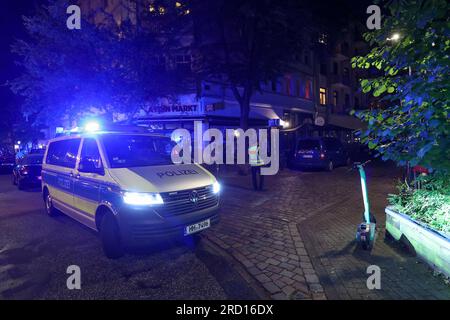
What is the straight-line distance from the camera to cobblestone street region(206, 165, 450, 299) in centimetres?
361

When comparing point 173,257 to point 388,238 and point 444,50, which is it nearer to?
point 388,238

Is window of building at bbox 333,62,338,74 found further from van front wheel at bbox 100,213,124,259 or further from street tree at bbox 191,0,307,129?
van front wheel at bbox 100,213,124,259

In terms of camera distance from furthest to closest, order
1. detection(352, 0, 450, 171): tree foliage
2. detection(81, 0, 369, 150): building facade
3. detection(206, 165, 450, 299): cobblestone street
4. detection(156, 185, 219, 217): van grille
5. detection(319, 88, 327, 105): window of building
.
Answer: detection(319, 88, 327, 105): window of building < detection(81, 0, 369, 150): building facade < detection(156, 185, 219, 217): van grille < detection(206, 165, 450, 299): cobblestone street < detection(352, 0, 450, 171): tree foliage

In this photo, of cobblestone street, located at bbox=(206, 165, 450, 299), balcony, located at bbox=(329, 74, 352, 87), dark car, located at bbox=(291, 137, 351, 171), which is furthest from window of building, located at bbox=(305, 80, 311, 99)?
cobblestone street, located at bbox=(206, 165, 450, 299)

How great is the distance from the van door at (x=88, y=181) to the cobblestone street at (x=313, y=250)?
2.20 meters

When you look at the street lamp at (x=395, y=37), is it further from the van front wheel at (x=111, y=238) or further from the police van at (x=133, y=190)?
the van front wheel at (x=111, y=238)

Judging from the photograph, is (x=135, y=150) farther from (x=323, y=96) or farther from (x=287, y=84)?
(x=323, y=96)

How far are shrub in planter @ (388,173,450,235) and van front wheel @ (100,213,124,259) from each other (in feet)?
15.5

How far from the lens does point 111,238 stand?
455cm

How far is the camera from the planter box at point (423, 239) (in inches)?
146

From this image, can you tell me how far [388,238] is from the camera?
5242mm

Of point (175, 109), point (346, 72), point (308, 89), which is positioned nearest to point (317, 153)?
point (175, 109)

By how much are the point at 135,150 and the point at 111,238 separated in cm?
163
